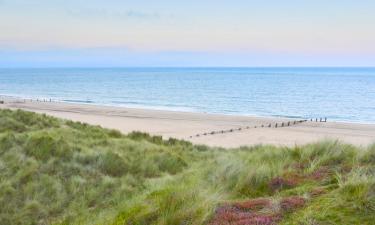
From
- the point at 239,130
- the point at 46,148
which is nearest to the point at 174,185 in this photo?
the point at 46,148

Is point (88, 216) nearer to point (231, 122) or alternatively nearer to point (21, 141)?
point (21, 141)

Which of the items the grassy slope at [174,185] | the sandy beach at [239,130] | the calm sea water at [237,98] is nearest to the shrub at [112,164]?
the grassy slope at [174,185]

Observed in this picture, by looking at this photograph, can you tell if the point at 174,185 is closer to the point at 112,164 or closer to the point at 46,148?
the point at 112,164

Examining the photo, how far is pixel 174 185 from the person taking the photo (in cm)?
629

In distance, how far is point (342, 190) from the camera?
15.2 feet

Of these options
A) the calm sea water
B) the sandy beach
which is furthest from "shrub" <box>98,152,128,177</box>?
the calm sea water

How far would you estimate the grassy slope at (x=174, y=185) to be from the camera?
4.42 metres

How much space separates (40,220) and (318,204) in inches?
216

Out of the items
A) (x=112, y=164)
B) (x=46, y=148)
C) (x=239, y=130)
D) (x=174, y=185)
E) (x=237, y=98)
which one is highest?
(x=174, y=185)

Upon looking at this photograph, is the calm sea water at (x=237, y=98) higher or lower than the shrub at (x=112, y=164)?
lower

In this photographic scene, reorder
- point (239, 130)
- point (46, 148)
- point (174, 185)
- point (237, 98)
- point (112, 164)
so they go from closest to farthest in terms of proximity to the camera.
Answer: point (174, 185) < point (112, 164) < point (46, 148) < point (239, 130) < point (237, 98)

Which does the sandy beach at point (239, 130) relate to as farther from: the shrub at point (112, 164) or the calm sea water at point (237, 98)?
the shrub at point (112, 164)

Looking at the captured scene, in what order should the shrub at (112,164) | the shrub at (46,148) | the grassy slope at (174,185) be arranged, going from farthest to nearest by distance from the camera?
the shrub at (46,148) < the shrub at (112,164) < the grassy slope at (174,185)

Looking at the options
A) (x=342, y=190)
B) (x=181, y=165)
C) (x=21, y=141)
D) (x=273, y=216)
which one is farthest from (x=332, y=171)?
(x=21, y=141)
